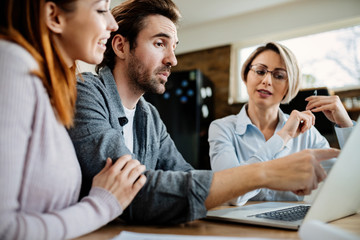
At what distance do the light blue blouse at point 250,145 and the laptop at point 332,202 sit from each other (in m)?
0.35

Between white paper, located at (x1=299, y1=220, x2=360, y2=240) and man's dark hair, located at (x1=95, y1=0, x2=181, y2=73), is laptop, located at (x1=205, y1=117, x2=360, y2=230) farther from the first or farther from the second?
man's dark hair, located at (x1=95, y1=0, x2=181, y2=73)

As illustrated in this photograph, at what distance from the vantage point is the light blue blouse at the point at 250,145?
120 cm

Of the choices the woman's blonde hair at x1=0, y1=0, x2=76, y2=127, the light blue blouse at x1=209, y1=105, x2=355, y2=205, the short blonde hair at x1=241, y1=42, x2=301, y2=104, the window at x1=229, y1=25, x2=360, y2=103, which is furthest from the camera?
the window at x1=229, y1=25, x2=360, y2=103

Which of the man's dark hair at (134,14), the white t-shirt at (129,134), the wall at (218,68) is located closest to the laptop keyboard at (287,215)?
the white t-shirt at (129,134)

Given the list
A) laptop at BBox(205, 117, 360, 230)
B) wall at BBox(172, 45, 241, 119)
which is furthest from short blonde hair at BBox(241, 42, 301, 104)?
wall at BBox(172, 45, 241, 119)

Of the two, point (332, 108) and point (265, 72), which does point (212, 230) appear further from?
point (265, 72)

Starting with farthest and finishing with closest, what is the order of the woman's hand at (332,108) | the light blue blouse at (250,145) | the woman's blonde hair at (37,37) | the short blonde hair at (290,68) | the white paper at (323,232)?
the short blonde hair at (290,68) → the light blue blouse at (250,145) → the woman's hand at (332,108) → the woman's blonde hair at (37,37) → the white paper at (323,232)

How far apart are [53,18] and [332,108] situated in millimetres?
1007

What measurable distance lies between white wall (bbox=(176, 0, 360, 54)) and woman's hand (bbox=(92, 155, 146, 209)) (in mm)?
3231

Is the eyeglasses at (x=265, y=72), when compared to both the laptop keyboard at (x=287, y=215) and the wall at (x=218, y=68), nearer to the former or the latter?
the laptop keyboard at (x=287, y=215)

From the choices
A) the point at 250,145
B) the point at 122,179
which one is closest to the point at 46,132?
the point at 122,179

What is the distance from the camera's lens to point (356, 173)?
0.71m

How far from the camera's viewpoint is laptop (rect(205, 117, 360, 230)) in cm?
60

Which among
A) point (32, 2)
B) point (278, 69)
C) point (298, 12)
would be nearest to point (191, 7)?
point (298, 12)
